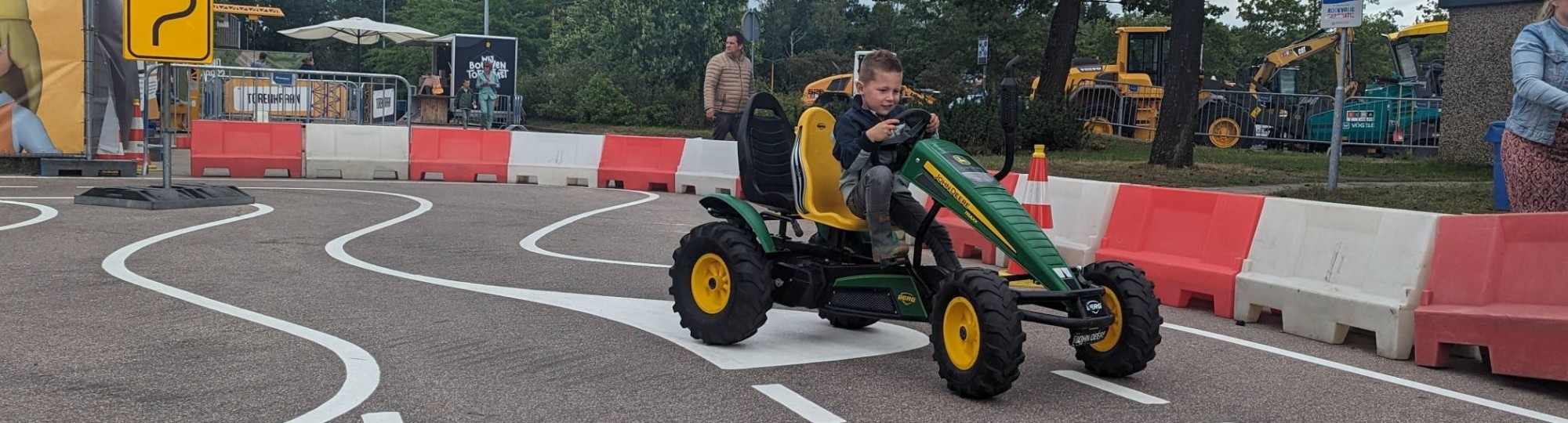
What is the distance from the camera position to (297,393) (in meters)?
5.21

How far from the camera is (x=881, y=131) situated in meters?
5.91

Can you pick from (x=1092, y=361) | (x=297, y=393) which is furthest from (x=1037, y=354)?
(x=297, y=393)

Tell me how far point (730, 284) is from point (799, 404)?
1.31m

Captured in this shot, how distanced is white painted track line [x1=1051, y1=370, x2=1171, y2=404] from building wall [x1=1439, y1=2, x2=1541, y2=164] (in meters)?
14.6

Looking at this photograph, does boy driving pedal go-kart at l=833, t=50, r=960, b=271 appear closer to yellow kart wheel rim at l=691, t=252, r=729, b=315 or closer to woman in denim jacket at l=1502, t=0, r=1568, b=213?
yellow kart wheel rim at l=691, t=252, r=729, b=315

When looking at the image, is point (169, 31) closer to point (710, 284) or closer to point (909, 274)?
point (710, 284)

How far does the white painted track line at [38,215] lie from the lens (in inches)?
414

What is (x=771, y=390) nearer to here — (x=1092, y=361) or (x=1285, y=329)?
(x=1092, y=361)

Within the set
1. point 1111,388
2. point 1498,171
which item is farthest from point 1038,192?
point 1498,171

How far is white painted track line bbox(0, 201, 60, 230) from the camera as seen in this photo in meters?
10.5

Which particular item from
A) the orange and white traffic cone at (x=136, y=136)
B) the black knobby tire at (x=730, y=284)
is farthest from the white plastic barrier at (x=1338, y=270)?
the orange and white traffic cone at (x=136, y=136)

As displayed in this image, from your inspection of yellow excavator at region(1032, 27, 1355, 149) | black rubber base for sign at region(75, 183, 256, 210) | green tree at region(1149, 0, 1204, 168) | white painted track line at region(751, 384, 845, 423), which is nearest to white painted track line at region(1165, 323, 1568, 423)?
white painted track line at region(751, 384, 845, 423)

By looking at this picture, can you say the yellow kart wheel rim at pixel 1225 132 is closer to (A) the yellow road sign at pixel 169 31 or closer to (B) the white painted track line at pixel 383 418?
(A) the yellow road sign at pixel 169 31

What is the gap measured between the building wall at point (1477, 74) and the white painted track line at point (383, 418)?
1694 cm
